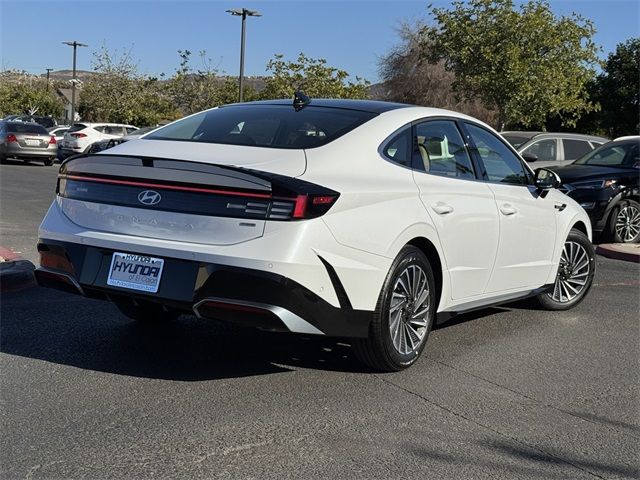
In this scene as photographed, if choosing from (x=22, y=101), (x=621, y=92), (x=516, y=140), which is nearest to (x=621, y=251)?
(x=516, y=140)

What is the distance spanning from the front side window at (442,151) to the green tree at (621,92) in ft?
138

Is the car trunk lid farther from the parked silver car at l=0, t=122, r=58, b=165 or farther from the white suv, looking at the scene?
the white suv

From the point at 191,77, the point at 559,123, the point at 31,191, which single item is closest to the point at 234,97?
the point at 191,77

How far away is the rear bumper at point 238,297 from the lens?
412cm

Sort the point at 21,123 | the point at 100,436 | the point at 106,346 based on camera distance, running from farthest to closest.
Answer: the point at 21,123, the point at 106,346, the point at 100,436

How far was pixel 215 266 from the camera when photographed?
4160mm

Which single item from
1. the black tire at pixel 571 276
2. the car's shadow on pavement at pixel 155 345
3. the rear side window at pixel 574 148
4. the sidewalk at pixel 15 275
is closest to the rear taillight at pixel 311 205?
the car's shadow on pavement at pixel 155 345

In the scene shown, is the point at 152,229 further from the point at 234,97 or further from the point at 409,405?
the point at 234,97

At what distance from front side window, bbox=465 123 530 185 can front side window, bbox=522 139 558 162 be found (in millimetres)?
9820

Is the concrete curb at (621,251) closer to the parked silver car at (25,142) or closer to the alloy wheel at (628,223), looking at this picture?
the alloy wheel at (628,223)

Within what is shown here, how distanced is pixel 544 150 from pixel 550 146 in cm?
21

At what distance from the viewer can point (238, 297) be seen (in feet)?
Result: 13.6

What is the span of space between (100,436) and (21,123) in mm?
25187

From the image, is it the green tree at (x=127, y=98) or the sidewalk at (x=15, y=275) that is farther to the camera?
the green tree at (x=127, y=98)
